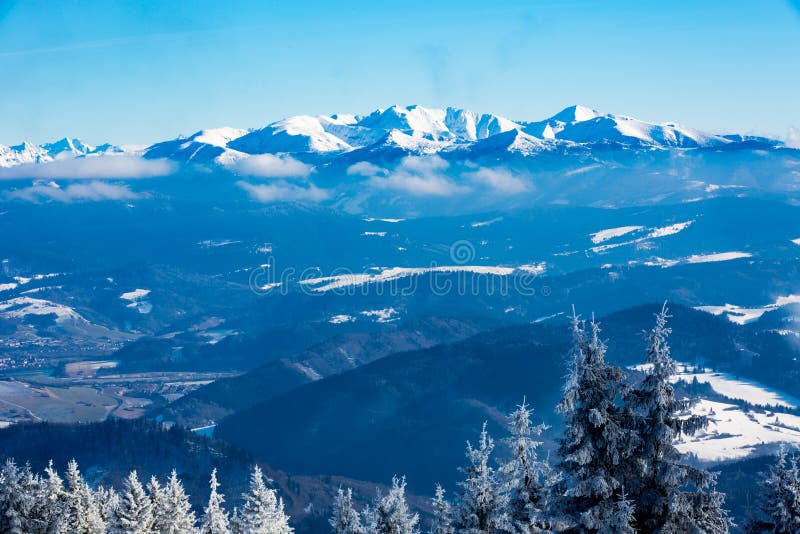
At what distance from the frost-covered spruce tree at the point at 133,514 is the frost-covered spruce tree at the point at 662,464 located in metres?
38.2

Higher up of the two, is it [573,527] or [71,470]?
[573,527]

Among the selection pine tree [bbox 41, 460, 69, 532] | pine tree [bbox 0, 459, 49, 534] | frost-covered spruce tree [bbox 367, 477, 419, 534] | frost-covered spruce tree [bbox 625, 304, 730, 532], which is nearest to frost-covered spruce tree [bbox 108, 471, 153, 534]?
pine tree [bbox 41, 460, 69, 532]

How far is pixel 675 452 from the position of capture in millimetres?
34469

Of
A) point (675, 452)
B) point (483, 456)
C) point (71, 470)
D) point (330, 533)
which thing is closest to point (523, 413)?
point (483, 456)

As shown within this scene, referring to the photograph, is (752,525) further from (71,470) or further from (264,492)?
(71,470)

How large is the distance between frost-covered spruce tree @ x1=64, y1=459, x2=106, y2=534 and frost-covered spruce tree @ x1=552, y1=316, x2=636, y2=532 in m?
46.1

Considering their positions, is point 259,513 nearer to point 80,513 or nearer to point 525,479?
point 80,513

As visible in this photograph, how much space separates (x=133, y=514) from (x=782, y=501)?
144ft

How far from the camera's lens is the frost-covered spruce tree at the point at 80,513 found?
215 feet

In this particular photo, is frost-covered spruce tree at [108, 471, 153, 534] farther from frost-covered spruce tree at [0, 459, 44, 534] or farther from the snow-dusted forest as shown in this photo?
the snow-dusted forest

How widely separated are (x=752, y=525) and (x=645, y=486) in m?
10.2

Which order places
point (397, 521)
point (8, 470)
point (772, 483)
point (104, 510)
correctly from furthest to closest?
point (104, 510) < point (8, 470) < point (397, 521) < point (772, 483)

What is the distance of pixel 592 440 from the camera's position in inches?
1358

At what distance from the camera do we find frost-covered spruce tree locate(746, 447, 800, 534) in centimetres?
3775
